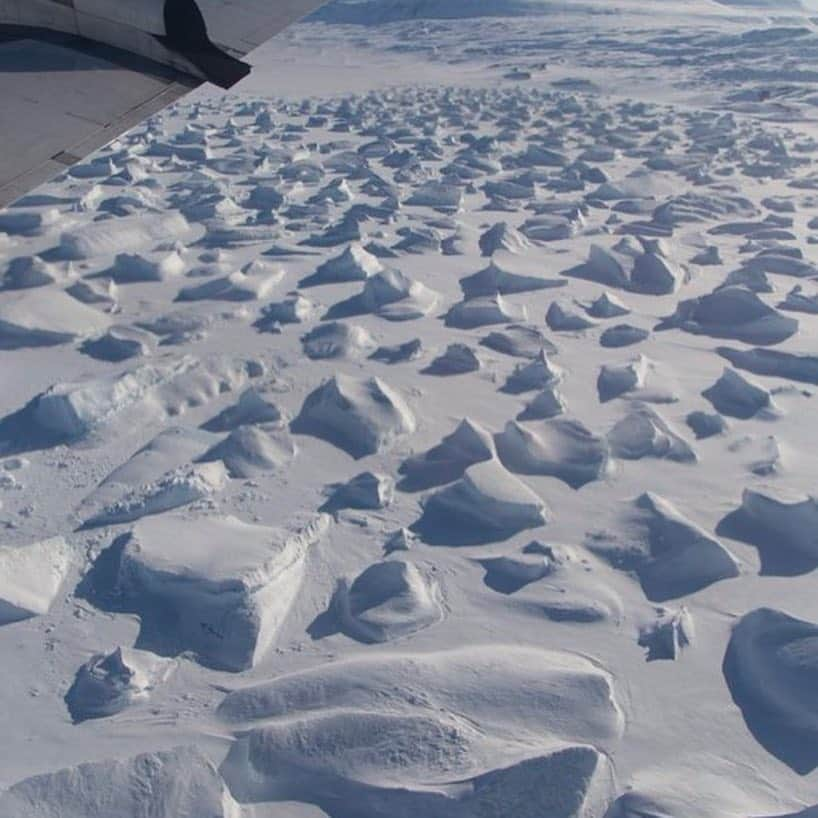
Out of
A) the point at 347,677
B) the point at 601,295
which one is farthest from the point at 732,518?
the point at 601,295

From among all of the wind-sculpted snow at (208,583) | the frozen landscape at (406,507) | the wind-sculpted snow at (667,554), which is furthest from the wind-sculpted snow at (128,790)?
the wind-sculpted snow at (667,554)

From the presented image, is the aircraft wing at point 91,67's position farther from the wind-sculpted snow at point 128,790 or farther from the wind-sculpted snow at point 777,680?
the wind-sculpted snow at point 777,680

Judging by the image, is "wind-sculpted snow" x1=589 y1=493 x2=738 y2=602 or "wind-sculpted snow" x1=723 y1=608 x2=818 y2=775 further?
"wind-sculpted snow" x1=589 y1=493 x2=738 y2=602

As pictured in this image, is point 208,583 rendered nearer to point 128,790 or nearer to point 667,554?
point 128,790

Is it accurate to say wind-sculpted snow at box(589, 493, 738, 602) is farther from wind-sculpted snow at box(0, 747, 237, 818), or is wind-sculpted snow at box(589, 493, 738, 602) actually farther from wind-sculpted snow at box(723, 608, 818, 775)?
wind-sculpted snow at box(0, 747, 237, 818)

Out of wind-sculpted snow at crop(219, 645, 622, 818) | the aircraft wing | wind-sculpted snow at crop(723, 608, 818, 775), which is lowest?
wind-sculpted snow at crop(723, 608, 818, 775)

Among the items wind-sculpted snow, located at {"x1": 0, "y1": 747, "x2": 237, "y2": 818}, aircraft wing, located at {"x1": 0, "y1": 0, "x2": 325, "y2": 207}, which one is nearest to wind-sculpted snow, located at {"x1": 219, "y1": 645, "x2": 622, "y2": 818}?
wind-sculpted snow, located at {"x1": 0, "y1": 747, "x2": 237, "y2": 818}

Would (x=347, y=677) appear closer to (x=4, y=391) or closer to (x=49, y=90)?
(x=49, y=90)
